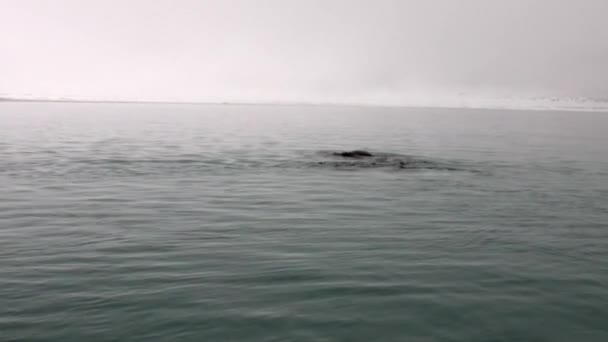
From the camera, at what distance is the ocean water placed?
389 inches

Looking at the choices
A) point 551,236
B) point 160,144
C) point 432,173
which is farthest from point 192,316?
point 160,144

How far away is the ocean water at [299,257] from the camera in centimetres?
988

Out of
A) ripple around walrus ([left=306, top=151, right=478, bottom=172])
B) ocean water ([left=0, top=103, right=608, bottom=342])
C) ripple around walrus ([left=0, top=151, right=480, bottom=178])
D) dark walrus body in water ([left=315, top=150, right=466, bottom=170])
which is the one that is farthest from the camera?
dark walrus body in water ([left=315, top=150, right=466, bottom=170])

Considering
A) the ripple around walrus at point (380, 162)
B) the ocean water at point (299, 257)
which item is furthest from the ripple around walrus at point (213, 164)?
the ocean water at point (299, 257)

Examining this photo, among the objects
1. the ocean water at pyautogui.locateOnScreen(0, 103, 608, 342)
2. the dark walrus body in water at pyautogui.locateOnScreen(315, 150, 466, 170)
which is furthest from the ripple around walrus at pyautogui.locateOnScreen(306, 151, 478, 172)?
the ocean water at pyautogui.locateOnScreen(0, 103, 608, 342)

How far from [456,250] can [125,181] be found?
1694 centimetres

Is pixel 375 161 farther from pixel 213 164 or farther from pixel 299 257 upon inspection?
pixel 299 257

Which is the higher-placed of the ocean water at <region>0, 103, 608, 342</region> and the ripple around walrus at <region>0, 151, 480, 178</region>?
the ocean water at <region>0, 103, 608, 342</region>

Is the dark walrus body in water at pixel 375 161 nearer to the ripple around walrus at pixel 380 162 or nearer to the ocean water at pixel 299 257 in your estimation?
the ripple around walrus at pixel 380 162

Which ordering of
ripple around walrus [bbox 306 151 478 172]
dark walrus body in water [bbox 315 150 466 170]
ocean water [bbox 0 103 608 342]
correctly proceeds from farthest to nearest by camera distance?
dark walrus body in water [bbox 315 150 466 170] < ripple around walrus [bbox 306 151 478 172] < ocean water [bbox 0 103 608 342]

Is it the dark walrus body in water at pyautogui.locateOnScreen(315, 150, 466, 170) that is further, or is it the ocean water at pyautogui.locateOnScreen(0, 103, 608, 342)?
the dark walrus body in water at pyautogui.locateOnScreen(315, 150, 466, 170)

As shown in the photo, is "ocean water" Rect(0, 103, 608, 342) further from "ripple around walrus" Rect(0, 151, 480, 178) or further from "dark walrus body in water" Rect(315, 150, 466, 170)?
"dark walrus body in water" Rect(315, 150, 466, 170)

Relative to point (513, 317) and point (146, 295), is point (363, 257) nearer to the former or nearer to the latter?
point (513, 317)

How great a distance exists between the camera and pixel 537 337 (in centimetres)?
959
